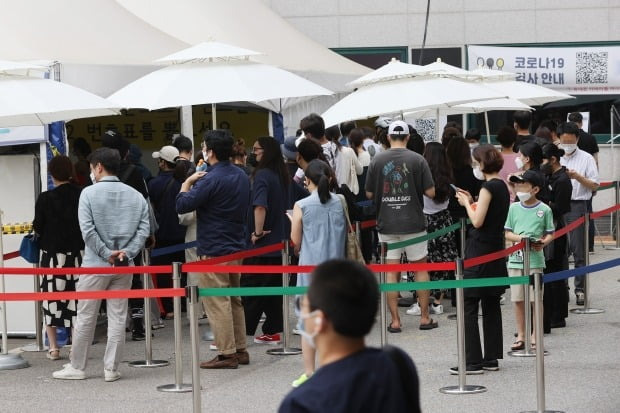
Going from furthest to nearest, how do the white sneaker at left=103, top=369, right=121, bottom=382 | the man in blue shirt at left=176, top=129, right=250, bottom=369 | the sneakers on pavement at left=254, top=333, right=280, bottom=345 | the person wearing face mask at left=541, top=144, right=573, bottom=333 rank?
the person wearing face mask at left=541, top=144, right=573, bottom=333 < the sneakers on pavement at left=254, top=333, right=280, bottom=345 < the man in blue shirt at left=176, top=129, right=250, bottom=369 < the white sneaker at left=103, top=369, right=121, bottom=382

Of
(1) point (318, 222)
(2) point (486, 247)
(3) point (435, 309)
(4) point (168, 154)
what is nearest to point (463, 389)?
(2) point (486, 247)

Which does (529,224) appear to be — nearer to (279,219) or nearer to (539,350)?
(279,219)

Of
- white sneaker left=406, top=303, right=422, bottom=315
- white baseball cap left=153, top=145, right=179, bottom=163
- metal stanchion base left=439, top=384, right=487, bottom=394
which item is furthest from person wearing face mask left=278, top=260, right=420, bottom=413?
white sneaker left=406, top=303, right=422, bottom=315

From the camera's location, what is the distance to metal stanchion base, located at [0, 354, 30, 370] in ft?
35.2

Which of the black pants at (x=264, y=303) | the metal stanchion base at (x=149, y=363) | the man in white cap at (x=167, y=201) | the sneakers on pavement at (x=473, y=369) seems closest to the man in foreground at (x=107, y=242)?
the metal stanchion base at (x=149, y=363)

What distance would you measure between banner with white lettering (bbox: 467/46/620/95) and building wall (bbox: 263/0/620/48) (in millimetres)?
308

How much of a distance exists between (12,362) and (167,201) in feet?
8.33

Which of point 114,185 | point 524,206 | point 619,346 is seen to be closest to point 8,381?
point 114,185

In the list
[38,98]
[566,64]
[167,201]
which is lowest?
[167,201]

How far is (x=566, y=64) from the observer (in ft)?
76.3

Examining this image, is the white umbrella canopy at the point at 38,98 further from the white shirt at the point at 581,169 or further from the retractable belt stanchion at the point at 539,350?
the white shirt at the point at 581,169

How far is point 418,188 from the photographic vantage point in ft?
38.0

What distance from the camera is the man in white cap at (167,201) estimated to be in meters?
12.6

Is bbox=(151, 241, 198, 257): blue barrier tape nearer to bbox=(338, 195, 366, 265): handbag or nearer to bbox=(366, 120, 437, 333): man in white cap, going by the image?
bbox=(366, 120, 437, 333): man in white cap
